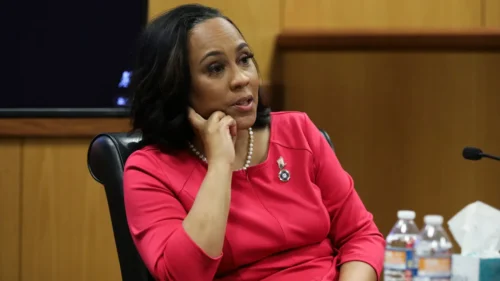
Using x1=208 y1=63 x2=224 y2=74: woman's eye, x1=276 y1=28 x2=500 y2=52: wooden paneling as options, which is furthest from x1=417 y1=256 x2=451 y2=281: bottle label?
x1=276 y1=28 x2=500 y2=52: wooden paneling

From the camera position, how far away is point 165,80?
165 cm

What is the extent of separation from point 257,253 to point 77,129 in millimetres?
1416

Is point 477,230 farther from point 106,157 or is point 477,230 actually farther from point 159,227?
point 106,157

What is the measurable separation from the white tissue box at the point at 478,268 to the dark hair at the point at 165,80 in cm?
67

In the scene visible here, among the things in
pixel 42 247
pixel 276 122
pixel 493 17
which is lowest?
pixel 42 247

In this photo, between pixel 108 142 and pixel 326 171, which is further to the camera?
pixel 326 171

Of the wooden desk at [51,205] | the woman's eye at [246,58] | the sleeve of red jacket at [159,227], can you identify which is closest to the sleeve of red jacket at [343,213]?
the woman's eye at [246,58]

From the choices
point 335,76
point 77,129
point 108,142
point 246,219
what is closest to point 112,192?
point 108,142

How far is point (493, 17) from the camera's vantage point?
289cm

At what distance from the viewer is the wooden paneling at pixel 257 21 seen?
286 centimetres

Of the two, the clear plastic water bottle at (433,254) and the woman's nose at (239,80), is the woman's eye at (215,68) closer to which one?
the woman's nose at (239,80)

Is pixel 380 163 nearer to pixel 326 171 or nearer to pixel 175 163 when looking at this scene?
pixel 326 171

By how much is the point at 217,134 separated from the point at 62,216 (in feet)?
4.57

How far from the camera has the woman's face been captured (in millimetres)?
1638
